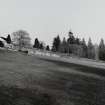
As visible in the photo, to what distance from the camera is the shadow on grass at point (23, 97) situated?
15.9 feet

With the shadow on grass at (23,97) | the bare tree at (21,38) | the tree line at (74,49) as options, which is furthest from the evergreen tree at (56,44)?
the shadow on grass at (23,97)

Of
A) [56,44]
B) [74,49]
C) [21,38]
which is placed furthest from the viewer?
[56,44]

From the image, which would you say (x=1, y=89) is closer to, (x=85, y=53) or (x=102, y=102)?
(x=102, y=102)

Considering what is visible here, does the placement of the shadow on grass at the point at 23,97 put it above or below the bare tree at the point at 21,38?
below

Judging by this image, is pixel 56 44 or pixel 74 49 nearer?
pixel 74 49

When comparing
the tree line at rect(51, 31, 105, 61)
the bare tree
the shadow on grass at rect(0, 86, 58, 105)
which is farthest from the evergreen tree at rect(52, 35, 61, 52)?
the shadow on grass at rect(0, 86, 58, 105)

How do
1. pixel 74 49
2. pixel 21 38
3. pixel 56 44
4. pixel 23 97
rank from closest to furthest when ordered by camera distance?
1. pixel 23 97
2. pixel 74 49
3. pixel 21 38
4. pixel 56 44

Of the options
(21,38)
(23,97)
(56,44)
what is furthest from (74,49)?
(23,97)

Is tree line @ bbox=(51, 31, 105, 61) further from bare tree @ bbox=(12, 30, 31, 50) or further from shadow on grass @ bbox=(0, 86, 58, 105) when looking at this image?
shadow on grass @ bbox=(0, 86, 58, 105)

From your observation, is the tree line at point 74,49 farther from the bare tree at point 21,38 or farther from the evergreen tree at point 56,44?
the bare tree at point 21,38

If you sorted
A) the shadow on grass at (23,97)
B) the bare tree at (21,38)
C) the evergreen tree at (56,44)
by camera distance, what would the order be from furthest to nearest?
the evergreen tree at (56,44)
the bare tree at (21,38)
the shadow on grass at (23,97)

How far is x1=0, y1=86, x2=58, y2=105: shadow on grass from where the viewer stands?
15.9 feet

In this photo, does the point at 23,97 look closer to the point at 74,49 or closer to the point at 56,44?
the point at 74,49

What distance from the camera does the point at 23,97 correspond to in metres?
5.30
